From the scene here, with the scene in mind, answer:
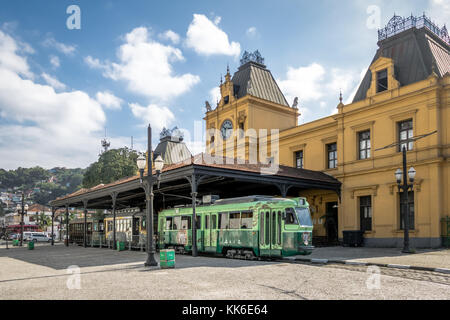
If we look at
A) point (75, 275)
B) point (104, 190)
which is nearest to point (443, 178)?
point (75, 275)

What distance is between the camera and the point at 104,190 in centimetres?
2994

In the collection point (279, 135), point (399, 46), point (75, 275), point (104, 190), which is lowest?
point (75, 275)

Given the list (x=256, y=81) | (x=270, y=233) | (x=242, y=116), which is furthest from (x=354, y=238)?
(x=256, y=81)

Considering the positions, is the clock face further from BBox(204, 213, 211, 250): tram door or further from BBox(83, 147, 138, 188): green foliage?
BBox(83, 147, 138, 188): green foliage

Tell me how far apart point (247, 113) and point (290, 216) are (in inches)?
787

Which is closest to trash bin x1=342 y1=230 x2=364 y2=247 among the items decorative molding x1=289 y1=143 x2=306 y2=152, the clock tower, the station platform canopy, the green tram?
the station platform canopy

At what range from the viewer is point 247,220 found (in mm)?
18109

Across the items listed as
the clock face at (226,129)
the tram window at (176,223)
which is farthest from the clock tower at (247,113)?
the tram window at (176,223)

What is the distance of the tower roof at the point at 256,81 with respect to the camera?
123 ft

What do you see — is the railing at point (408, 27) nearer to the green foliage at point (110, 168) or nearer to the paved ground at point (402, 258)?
the paved ground at point (402, 258)
